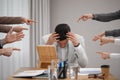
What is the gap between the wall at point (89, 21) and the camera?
4.72 meters

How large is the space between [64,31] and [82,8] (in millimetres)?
1578

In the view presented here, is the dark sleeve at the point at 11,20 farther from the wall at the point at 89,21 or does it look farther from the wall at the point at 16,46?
the wall at the point at 89,21

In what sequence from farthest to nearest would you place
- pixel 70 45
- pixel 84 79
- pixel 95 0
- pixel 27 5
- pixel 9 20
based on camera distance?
1. pixel 95 0
2. pixel 27 5
3. pixel 70 45
4. pixel 9 20
5. pixel 84 79

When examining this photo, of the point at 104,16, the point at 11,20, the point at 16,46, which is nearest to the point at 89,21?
the point at 16,46

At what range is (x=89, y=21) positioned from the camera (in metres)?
4.75

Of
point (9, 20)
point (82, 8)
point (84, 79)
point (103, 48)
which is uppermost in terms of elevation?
point (82, 8)

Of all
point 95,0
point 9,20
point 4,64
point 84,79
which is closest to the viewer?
point 84,79

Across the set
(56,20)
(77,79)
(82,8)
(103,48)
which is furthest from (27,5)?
(77,79)

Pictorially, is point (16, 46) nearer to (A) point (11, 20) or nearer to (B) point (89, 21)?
(A) point (11, 20)

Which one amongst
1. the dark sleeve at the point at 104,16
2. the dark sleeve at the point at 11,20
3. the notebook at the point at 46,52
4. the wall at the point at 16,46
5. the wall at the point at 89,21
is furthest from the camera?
the wall at the point at 89,21

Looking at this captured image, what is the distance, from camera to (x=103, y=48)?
15.6 ft

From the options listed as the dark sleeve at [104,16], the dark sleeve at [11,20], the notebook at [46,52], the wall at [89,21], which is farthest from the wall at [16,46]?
the dark sleeve at [104,16]

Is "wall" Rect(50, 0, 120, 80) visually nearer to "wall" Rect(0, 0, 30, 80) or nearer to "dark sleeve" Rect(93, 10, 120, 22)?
"wall" Rect(0, 0, 30, 80)

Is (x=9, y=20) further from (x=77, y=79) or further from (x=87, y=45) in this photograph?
(x=87, y=45)
